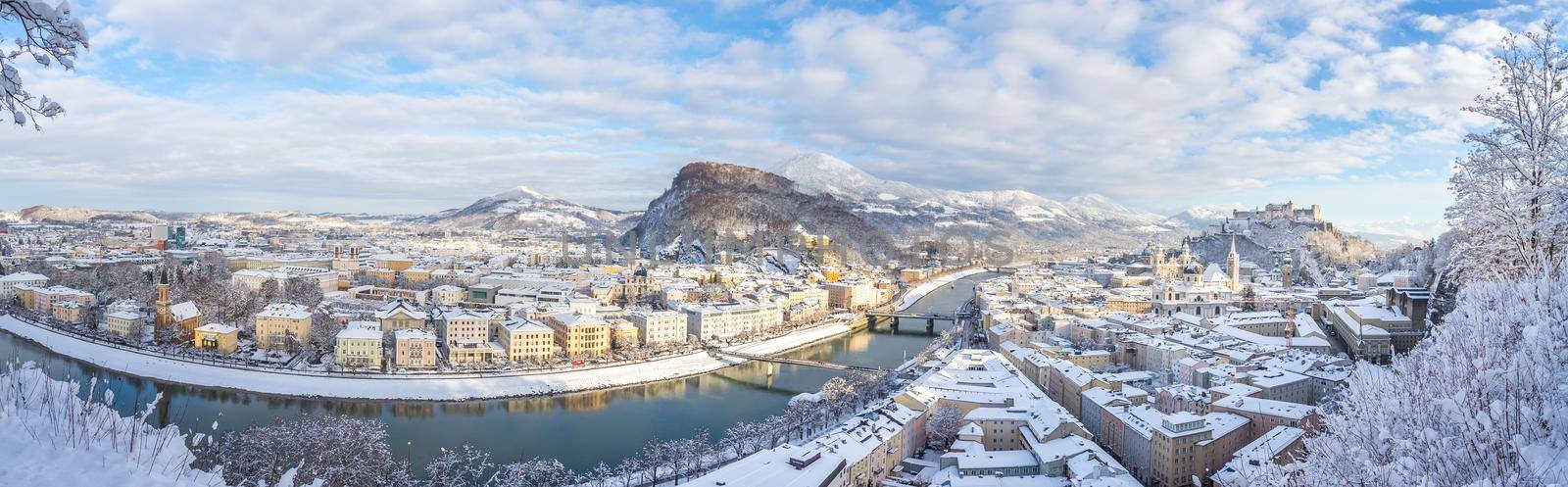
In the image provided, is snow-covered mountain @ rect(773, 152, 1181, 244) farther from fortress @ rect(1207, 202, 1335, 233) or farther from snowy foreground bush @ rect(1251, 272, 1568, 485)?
snowy foreground bush @ rect(1251, 272, 1568, 485)

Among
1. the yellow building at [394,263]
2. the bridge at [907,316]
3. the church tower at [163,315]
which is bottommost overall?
the bridge at [907,316]

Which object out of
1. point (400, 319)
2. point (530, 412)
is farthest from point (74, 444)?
point (400, 319)

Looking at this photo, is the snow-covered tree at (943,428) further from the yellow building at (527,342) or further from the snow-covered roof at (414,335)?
the snow-covered roof at (414,335)

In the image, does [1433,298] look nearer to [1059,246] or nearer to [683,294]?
[683,294]

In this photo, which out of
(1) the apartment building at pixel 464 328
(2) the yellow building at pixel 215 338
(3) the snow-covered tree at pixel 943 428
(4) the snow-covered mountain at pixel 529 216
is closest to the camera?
(3) the snow-covered tree at pixel 943 428

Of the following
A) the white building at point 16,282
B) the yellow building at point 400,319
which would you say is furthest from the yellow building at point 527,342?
the white building at point 16,282

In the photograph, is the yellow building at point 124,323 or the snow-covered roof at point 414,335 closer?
the snow-covered roof at point 414,335
